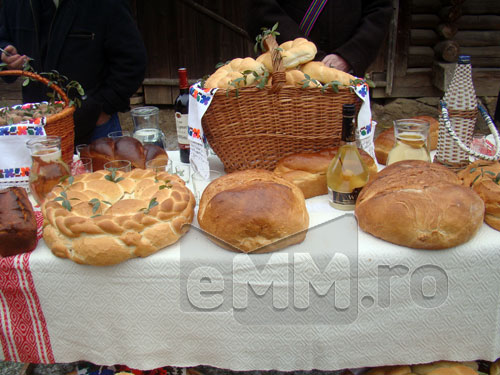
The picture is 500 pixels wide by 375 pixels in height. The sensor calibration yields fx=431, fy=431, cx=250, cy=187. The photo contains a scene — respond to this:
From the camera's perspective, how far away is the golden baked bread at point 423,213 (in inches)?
49.2

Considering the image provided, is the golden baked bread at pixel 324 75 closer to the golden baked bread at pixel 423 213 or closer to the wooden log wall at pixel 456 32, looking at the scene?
the golden baked bread at pixel 423 213

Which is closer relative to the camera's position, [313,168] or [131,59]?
[313,168]

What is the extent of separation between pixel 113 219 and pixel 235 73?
77 centimetres

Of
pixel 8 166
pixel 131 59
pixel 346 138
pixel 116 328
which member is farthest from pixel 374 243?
pixel 131 59

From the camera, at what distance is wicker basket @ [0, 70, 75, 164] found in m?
1.72

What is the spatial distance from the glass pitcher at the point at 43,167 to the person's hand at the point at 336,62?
145 cm

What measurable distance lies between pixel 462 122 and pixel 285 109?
67 centimetres

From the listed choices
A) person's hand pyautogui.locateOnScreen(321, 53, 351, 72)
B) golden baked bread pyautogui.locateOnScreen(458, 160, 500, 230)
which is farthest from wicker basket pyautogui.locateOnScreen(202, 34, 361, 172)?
person's hand pyautogui.locateOnScreen(321, 53, 351, 72)

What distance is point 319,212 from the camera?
1521 millimetres

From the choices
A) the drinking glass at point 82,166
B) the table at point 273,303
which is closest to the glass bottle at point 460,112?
the table at point 273,303

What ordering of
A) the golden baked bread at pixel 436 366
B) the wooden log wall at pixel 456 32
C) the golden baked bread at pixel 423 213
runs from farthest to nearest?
the wooden log wall at pixel 456 32, the golden baked bread at pixel 436 366, the golden baked bread at pixel 423 213

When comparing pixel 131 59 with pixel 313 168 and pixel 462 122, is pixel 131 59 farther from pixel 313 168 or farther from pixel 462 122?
pixel 462 122

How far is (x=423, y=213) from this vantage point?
1248 millimetres

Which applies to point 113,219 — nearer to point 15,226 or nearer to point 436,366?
point 15,226
